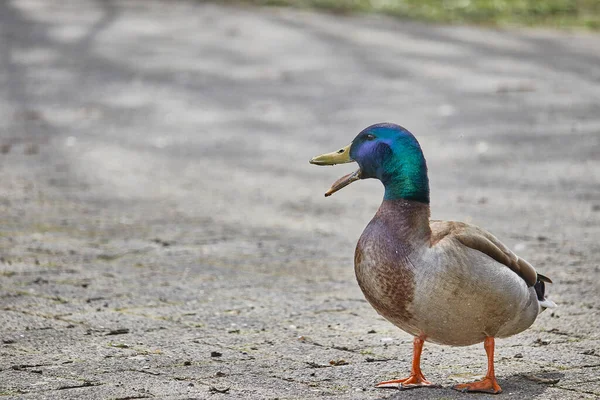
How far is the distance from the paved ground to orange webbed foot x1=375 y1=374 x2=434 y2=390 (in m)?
0.05

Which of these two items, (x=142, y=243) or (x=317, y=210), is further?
(x=317, y=210)

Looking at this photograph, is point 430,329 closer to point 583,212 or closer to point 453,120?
point 583,212

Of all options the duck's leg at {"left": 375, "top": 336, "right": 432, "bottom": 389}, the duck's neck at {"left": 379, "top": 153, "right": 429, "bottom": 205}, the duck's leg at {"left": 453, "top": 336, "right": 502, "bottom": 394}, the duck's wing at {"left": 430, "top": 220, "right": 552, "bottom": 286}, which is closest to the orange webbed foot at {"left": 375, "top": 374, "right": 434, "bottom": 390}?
the duck's leg at {"left": 375, "top": 336, "right": 432, "bottom": 389}

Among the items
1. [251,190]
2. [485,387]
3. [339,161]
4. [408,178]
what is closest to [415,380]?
[485,387]

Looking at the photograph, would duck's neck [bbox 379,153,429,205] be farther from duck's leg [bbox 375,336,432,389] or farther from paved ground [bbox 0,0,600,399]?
paved ground [bbox 0,0,600,399]

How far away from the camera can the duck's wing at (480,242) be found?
4.11 m

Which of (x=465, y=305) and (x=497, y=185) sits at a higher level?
(x=465, y=305)

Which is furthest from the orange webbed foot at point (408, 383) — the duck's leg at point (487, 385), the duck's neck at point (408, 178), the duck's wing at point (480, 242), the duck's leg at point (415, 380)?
the duck's neck at point (408, 178)

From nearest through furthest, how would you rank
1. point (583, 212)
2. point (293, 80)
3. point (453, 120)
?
point (583, 212), point (453, 120), point (293, 80)

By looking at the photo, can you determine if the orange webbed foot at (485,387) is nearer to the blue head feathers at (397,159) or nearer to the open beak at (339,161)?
the blue head feathers at (397,159)

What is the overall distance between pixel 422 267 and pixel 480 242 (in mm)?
317

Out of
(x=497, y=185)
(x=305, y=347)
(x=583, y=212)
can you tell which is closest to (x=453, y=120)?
(x=497, y=185)

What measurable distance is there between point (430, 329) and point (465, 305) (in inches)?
6.6

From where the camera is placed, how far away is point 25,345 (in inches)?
189
